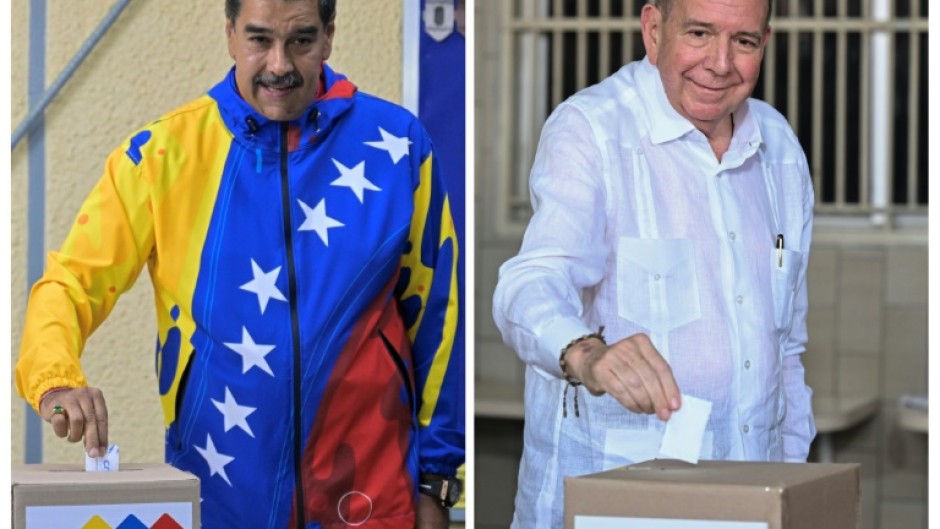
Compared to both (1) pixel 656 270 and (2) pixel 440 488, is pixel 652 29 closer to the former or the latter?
(1) pixel 656 270

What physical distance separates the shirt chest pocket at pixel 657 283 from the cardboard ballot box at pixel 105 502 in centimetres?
75

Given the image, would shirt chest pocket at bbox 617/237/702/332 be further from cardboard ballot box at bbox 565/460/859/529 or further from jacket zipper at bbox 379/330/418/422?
cardboard ballot box at bbox 565/460/859/529

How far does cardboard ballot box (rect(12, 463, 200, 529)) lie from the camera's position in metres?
2.26

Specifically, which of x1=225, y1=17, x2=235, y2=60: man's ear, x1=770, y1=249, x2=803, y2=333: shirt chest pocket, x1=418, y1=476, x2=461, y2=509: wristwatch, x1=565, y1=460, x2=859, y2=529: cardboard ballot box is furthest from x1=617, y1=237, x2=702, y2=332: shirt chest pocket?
x1=225, y1=17, x2=235, y2=60: man's ear

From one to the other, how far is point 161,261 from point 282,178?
239 millimetres

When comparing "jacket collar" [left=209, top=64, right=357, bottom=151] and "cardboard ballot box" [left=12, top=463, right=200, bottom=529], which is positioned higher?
"jacket collar" [left=209, top=64, right=357, bottom=151]

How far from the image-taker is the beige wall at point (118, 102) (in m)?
2.72

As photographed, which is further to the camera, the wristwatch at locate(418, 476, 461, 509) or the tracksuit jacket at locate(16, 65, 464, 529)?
the wristwatch at locate(418, 476, 461, 509)

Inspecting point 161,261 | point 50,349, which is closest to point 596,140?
point 161,261

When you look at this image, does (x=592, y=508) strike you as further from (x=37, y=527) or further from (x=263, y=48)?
(x=263, y=48)

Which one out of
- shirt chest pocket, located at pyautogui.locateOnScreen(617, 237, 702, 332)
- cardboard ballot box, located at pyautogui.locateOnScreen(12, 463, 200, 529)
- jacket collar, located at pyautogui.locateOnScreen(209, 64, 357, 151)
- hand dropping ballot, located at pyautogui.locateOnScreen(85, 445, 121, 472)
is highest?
jacket collar, located at pyautogui.locateOnScreen(209, 64, 357, 151)

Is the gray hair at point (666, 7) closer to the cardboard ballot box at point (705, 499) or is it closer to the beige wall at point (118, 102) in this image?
the beige wall at point (118, 102)

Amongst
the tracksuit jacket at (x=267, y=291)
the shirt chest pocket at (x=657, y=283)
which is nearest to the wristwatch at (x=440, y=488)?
the tracksuit jacket at (x=267, y=291)

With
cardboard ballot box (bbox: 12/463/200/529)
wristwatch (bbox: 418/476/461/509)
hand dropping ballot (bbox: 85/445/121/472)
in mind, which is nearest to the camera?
cardboard ballot box (bbox: 12/463/200/529)
